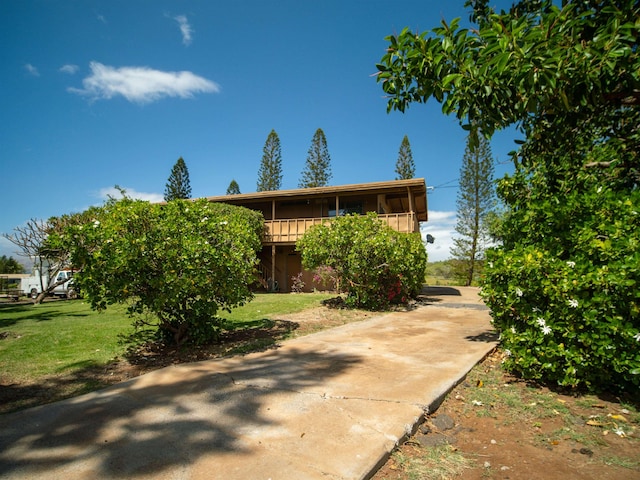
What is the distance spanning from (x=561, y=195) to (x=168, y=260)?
5495 mm

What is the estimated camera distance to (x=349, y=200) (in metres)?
20.8

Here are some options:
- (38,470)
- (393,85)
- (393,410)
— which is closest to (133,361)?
(38,470)

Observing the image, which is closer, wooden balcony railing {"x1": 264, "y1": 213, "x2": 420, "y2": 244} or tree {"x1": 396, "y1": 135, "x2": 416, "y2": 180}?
wooden balcony railing {"x1": 264, "y1": 213, "x2": 420, "y2": 244}

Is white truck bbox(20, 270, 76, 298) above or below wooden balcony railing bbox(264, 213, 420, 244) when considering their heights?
below

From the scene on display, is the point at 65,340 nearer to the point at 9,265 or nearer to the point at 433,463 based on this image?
the point at 433,463

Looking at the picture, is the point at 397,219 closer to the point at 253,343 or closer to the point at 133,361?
the point at 253,343

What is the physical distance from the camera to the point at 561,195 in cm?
488

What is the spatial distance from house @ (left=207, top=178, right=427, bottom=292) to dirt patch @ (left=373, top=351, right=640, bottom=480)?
44.1 ft

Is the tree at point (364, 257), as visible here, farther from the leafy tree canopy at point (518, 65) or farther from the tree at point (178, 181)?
the tree at point (178, 181)

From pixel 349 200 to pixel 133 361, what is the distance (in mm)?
16620

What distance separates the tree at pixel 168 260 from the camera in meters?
4.91

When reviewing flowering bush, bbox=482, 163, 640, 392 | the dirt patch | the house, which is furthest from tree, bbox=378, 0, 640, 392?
the house

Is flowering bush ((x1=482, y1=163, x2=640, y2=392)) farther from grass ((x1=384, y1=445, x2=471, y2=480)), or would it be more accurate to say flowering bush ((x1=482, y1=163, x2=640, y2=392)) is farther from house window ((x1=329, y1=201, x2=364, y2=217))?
house window ((x1=329, y1=201, x2=364, y2=217))

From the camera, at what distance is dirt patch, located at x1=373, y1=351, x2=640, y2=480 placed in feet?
8.39
